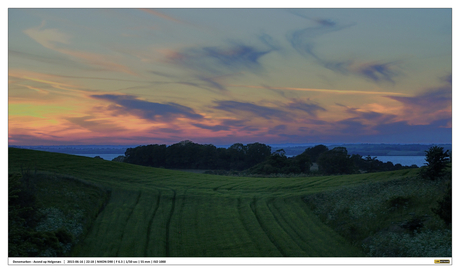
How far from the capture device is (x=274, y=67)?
21594mm

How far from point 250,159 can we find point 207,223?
180 feet

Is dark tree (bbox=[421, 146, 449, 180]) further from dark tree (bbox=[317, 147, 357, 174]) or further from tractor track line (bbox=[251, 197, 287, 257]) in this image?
dark tree (bbox=[317, 147, 357, 174])

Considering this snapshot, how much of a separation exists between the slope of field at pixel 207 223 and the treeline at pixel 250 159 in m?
25.0

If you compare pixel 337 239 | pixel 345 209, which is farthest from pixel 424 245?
pixel 345 209

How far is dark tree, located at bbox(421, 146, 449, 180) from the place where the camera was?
17.0 meters

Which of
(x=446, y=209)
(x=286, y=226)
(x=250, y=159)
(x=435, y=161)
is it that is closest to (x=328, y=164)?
(x=250, y=159)

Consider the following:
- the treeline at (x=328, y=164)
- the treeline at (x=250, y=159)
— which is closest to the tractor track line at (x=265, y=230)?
the treeline at (x=250, y=159)

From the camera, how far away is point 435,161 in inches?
682

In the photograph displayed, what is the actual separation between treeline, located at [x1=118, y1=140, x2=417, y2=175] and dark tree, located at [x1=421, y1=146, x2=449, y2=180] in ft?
91.0

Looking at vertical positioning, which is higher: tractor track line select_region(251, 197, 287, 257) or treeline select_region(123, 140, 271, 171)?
treeline select_region(123, 140, 271, 171)

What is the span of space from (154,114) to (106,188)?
28.3 feet

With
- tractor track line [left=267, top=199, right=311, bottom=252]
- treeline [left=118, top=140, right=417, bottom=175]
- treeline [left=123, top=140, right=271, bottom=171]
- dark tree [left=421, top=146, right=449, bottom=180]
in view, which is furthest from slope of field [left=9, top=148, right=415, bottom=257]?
treeline [left=123, top=140, right=271, bottom=171]
